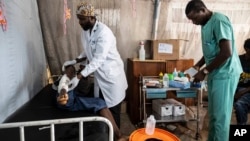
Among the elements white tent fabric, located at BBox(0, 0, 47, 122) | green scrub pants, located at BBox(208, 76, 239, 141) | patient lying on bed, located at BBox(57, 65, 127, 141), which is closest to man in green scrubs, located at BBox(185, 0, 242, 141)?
green scrub pants, located at BBox(208, 76, 239, 141)

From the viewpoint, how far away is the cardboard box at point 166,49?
2918mm

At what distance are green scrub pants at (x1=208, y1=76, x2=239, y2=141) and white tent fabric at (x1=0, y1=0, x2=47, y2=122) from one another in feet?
5.73

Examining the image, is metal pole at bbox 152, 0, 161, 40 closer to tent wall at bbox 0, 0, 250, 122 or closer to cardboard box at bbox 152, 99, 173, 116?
tent wall at bbox 0, 0, 250, 122

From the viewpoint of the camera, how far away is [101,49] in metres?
1.89

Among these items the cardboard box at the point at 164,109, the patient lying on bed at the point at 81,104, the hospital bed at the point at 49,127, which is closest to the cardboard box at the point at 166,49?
the cardboard box at the point at 164,109

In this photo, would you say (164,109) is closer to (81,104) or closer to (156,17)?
(81,104)

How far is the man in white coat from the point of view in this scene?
1.89m

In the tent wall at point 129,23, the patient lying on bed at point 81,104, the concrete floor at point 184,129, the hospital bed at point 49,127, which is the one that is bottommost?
the concrete floor at point 184,129

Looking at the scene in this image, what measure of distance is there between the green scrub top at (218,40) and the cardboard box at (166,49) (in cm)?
110

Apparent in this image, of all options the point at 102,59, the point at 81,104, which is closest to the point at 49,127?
the point at 81,104

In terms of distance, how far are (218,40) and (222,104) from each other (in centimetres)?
51

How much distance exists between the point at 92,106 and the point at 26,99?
0.85 metres

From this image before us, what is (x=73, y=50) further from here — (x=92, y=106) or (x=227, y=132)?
(x=227, y=132)

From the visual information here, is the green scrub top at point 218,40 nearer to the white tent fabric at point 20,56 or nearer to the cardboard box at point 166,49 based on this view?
the cardboard box at point 166,49
